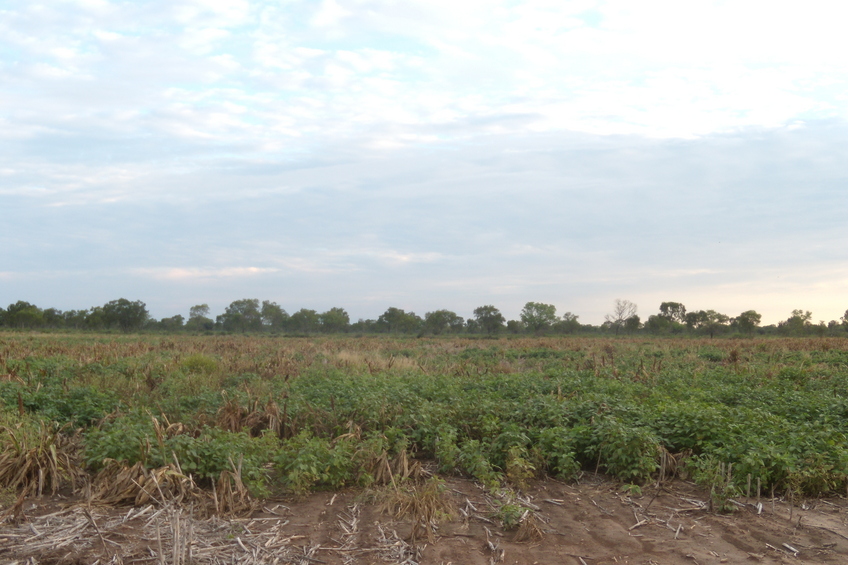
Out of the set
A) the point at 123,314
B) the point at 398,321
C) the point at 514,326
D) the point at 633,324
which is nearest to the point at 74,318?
the point at 123,314

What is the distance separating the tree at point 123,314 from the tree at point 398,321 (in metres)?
34.9

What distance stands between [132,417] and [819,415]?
9.35m

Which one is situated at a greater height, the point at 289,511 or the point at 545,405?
the point at 545,405

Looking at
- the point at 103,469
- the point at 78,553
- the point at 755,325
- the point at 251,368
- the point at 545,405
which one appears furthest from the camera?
the point at 755,325

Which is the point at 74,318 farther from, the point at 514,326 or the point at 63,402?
the point at 63,402

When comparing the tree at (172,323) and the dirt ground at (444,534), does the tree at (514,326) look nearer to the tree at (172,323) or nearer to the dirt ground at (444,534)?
the tree at (172,323)

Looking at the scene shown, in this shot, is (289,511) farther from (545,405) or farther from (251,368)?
(251,368)

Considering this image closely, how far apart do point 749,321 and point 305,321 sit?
68.1m

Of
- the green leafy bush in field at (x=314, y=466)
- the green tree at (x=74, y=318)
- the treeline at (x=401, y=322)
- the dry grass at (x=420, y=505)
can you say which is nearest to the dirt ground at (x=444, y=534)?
the dry grass at (x=420, y=505)

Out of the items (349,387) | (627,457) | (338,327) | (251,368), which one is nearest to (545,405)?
(627,457)

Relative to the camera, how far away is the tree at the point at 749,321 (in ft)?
221

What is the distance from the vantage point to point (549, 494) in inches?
243

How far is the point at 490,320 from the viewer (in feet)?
287

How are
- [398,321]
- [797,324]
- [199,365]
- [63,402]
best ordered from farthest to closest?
[398,321] < [797,324] < [199,365] < [63,402]
